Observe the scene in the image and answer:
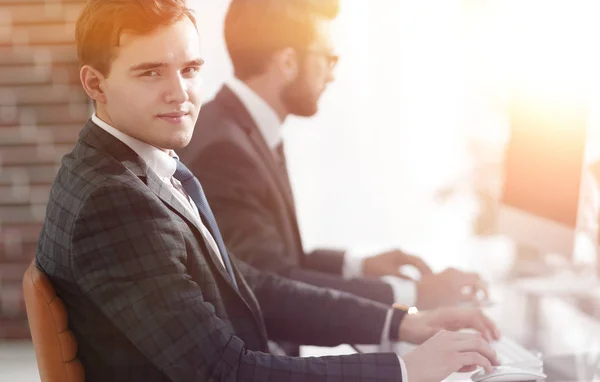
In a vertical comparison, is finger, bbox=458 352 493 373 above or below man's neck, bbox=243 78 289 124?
below

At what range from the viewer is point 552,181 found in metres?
1.62

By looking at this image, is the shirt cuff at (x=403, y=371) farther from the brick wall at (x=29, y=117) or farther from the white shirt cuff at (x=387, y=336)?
the brick wall at (x=29, y=117)

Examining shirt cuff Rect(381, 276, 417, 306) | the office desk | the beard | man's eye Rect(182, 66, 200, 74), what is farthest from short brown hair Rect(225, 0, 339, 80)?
the office desk

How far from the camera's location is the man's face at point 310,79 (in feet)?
5.91

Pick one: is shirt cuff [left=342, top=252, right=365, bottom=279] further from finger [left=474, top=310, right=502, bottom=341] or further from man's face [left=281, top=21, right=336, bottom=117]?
finger [left=474, top=310, right=502, bottom=341]

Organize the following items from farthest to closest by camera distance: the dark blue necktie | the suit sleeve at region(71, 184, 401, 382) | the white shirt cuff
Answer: the white shirt cuff → the dark blue necktie → the suit sleeve at region(71, 184, 401, 382)

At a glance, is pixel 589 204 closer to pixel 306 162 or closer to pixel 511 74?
pixel 511 74

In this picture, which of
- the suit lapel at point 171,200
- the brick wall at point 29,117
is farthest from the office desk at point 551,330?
the brick wall at point 29,117

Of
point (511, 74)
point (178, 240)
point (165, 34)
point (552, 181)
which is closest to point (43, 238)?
point (178, 240)

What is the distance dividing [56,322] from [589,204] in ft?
4.98

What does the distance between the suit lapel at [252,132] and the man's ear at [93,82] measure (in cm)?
72

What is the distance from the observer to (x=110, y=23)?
38.1 inches

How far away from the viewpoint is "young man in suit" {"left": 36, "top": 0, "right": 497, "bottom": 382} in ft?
2.72

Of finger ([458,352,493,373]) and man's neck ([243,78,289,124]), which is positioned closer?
finger ([458,352,493,373])
